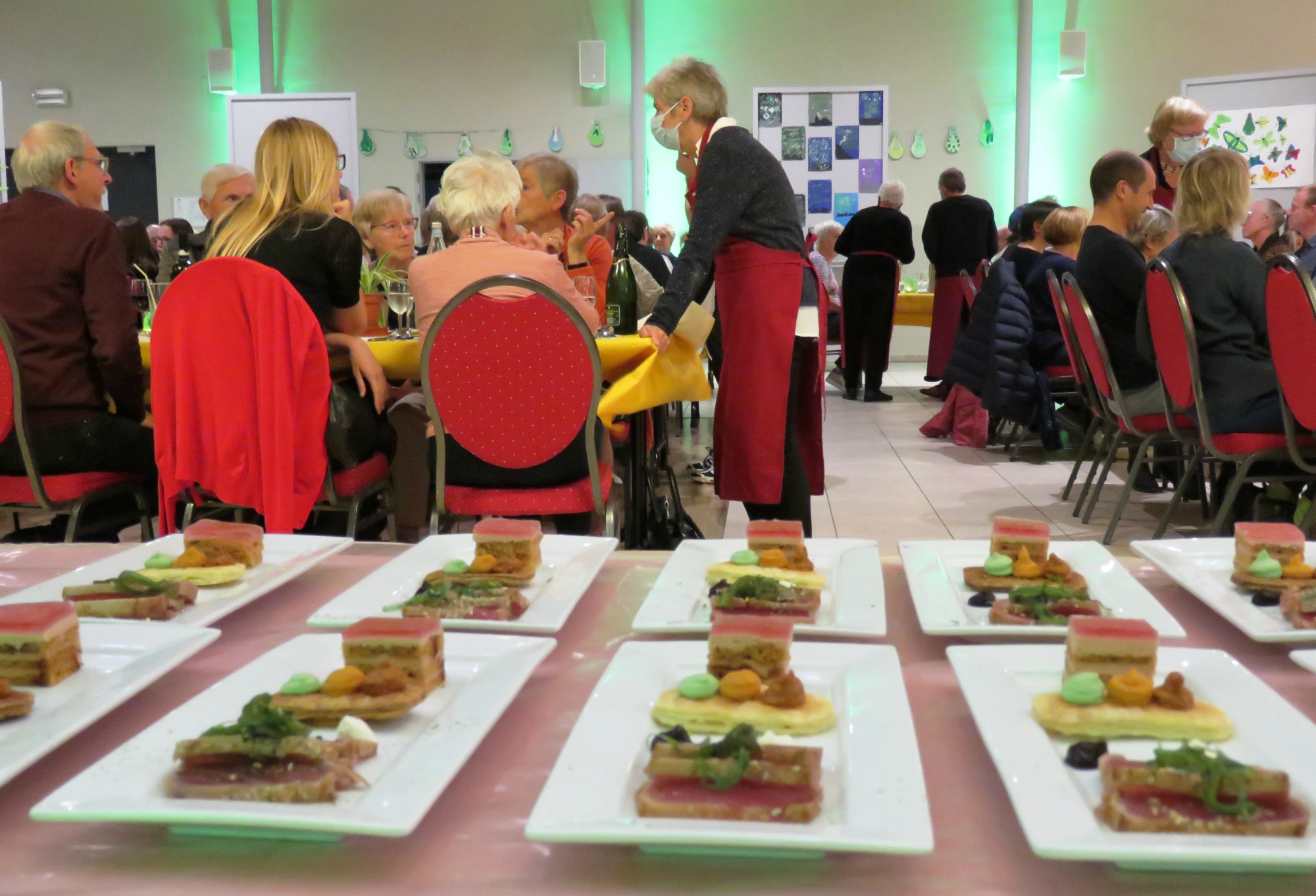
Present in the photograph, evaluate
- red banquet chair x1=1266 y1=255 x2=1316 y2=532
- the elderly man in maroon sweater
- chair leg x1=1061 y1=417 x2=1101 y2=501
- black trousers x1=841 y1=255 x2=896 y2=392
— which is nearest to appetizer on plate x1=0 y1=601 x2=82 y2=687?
the elderly man in maroon sweater

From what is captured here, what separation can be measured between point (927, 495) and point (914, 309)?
4.12 m

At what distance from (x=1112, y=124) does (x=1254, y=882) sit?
1085 cm

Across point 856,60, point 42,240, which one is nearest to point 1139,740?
point 42,240

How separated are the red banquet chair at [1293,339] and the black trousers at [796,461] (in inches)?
45.8

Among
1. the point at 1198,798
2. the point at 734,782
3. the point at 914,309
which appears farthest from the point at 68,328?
the point at 914,309

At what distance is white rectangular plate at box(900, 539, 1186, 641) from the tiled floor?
7.35 ft

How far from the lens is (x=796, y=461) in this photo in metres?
3.20

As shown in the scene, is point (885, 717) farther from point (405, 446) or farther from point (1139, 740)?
point (405, 446)

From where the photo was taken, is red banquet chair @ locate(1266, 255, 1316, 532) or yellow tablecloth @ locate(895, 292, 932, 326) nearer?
red banquet chair @ locate(1266, 255, 1316, 532)

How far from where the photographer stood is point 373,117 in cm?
1062

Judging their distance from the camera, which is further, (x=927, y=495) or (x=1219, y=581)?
(x=927, y=495)

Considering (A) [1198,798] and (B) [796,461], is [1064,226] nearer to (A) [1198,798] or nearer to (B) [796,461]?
(B) [796,461]

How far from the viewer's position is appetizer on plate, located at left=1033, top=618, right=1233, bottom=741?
0.74 metres

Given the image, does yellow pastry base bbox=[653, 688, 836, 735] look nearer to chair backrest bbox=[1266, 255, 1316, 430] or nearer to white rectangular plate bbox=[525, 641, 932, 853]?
white rectangular plate bbox=[525, 641, 932, 853]
